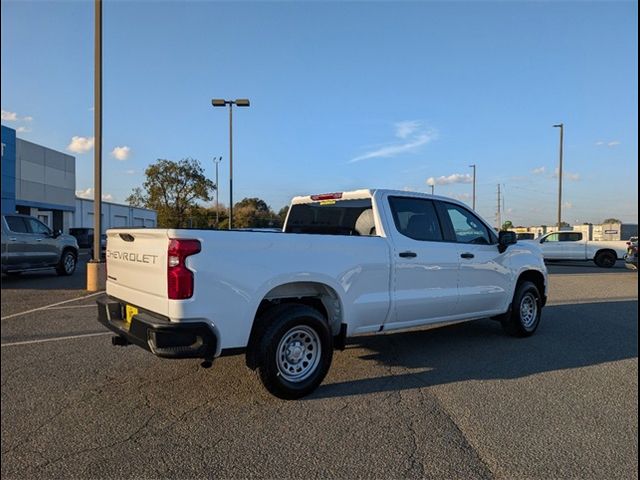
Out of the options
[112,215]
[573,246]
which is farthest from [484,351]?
[112,215]

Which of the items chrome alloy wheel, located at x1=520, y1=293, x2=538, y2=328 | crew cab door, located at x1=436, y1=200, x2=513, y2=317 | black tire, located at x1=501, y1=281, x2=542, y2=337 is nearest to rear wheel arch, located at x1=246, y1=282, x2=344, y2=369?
crew cab door, located at x1=436, y1=200, x2=513, y2=317

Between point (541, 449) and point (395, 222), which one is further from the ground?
point (395, 222)

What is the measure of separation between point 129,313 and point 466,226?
4219 mm

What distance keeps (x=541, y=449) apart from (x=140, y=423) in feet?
9.62

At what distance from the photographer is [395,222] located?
528cm

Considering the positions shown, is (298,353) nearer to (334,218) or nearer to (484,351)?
(334,218)

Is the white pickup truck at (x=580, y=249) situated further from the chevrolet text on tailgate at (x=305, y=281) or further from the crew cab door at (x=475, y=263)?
the chevrolet text on tailgate at (x=305, y=281)

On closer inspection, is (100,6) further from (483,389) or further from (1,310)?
(483,389)

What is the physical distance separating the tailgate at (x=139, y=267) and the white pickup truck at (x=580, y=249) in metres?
20.4

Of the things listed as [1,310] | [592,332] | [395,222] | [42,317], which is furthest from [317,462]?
[42,317]

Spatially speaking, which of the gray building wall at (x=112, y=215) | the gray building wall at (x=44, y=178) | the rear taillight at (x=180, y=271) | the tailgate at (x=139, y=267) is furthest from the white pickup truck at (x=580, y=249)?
the gray building wall at (x=112, y=215)

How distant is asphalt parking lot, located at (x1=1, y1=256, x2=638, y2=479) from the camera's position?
301 centimetres

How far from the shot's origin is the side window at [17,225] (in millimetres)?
11875

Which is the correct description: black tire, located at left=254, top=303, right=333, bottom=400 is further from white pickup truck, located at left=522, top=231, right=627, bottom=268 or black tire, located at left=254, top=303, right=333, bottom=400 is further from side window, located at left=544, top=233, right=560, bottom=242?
side window, located at left=544, top=233, right=560, bottom=242
